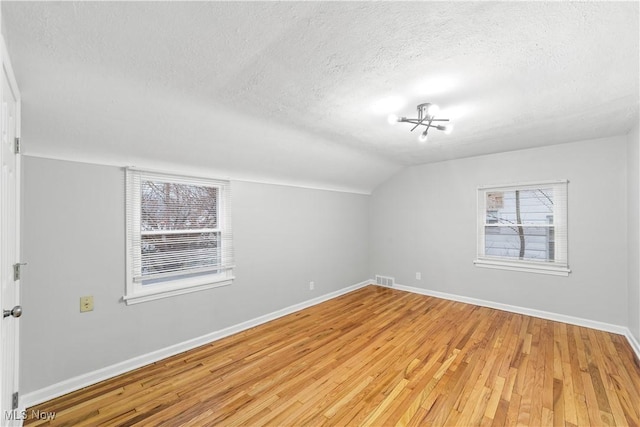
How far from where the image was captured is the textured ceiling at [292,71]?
4.09 ft

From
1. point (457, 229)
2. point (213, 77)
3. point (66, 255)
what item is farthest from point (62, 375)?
point (457, 229)

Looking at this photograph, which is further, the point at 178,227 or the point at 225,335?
the point at 225,335

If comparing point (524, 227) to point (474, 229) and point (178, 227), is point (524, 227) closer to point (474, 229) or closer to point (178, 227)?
point (474, 229)

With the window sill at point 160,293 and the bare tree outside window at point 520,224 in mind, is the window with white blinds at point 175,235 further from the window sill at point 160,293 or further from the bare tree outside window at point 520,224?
the bare tree outside window at point 520,224

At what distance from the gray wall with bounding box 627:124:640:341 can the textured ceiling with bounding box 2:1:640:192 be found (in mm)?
271

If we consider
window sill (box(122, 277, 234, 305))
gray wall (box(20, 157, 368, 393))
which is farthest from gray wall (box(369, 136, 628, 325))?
window sill (box(122, 277, 234, 305))

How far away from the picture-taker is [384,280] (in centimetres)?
523

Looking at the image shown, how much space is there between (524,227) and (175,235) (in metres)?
4.62

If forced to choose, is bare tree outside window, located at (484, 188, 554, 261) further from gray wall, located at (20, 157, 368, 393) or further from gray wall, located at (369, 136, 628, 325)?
gray wall, located at (20, 157, 368, 393)

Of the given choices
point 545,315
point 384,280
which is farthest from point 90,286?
point 545,315

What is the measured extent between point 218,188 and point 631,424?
3975 millimetres

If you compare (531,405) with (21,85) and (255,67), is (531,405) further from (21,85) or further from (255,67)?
(21,85)

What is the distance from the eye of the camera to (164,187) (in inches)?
110

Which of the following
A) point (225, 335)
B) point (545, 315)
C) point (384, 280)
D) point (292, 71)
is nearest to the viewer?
point (292, 71)
